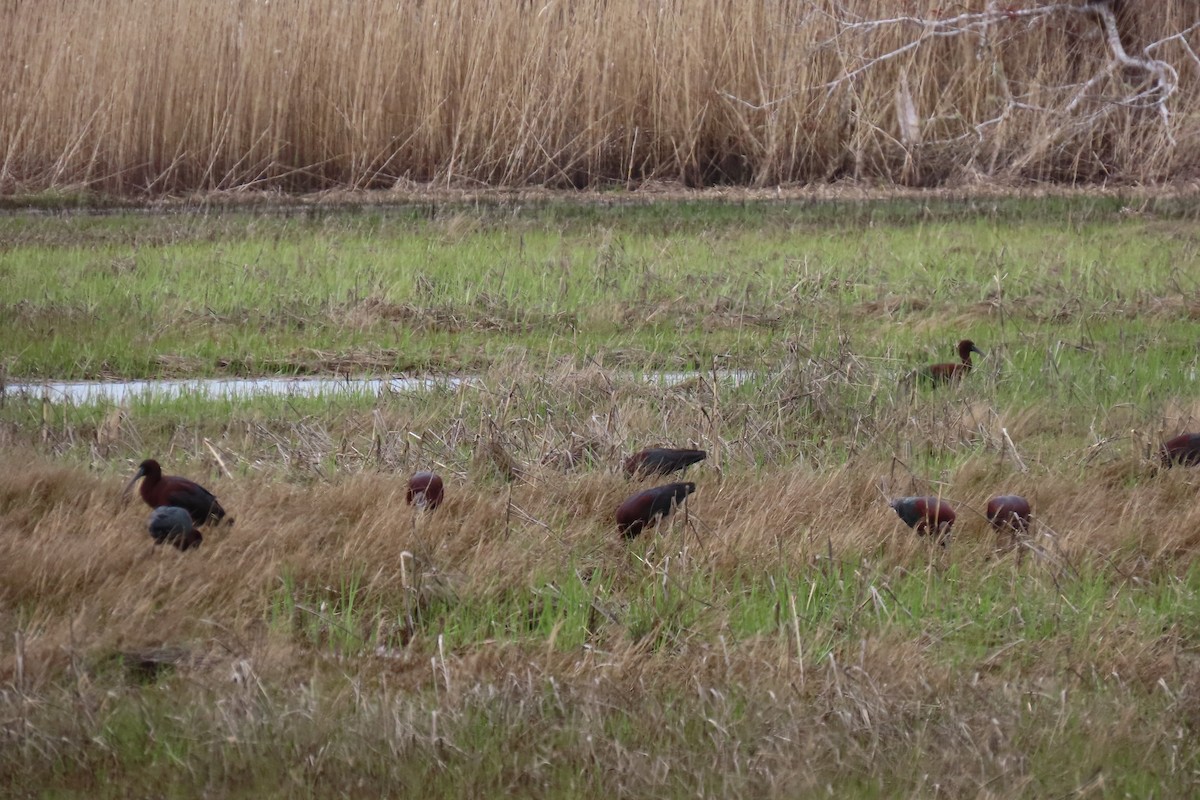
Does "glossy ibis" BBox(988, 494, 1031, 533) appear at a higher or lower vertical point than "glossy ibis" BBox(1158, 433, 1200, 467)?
lower

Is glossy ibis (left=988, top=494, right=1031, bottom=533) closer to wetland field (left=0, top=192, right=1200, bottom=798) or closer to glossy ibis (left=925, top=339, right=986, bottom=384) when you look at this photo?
wetland field (left=0, top=192, right=1200, bottom=798)

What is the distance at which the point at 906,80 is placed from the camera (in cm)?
1099

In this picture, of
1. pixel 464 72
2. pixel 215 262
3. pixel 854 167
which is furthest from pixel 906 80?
pixel 215 262

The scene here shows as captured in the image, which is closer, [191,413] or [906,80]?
[191,413]

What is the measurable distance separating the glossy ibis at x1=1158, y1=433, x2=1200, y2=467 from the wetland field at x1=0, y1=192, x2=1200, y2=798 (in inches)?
2.1

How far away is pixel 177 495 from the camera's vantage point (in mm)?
3379

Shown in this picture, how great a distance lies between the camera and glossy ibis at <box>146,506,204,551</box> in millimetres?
3250

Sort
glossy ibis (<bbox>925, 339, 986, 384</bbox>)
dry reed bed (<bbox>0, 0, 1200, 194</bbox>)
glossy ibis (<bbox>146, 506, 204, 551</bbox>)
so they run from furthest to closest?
1. dry reed bed (<bbox>0, 0, 1200, 194</bbox>)
2. glossy ibis (<bbox>925, 339, 986, 384</bbox>)
3. glossy ibis (<bbox>146, 506, 204, 551</bbox>)

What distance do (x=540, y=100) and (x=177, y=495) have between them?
25.7 feet

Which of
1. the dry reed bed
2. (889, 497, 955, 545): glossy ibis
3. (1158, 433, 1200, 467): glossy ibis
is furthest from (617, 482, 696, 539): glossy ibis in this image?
the dry reed bed

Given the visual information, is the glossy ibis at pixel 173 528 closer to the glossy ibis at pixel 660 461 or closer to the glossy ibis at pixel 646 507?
the glossy ibis at pixel 646 507

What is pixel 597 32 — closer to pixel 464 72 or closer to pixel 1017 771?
pixel 464 72

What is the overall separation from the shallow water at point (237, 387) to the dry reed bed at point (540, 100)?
5.54 metres

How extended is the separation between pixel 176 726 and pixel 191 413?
2448mm
